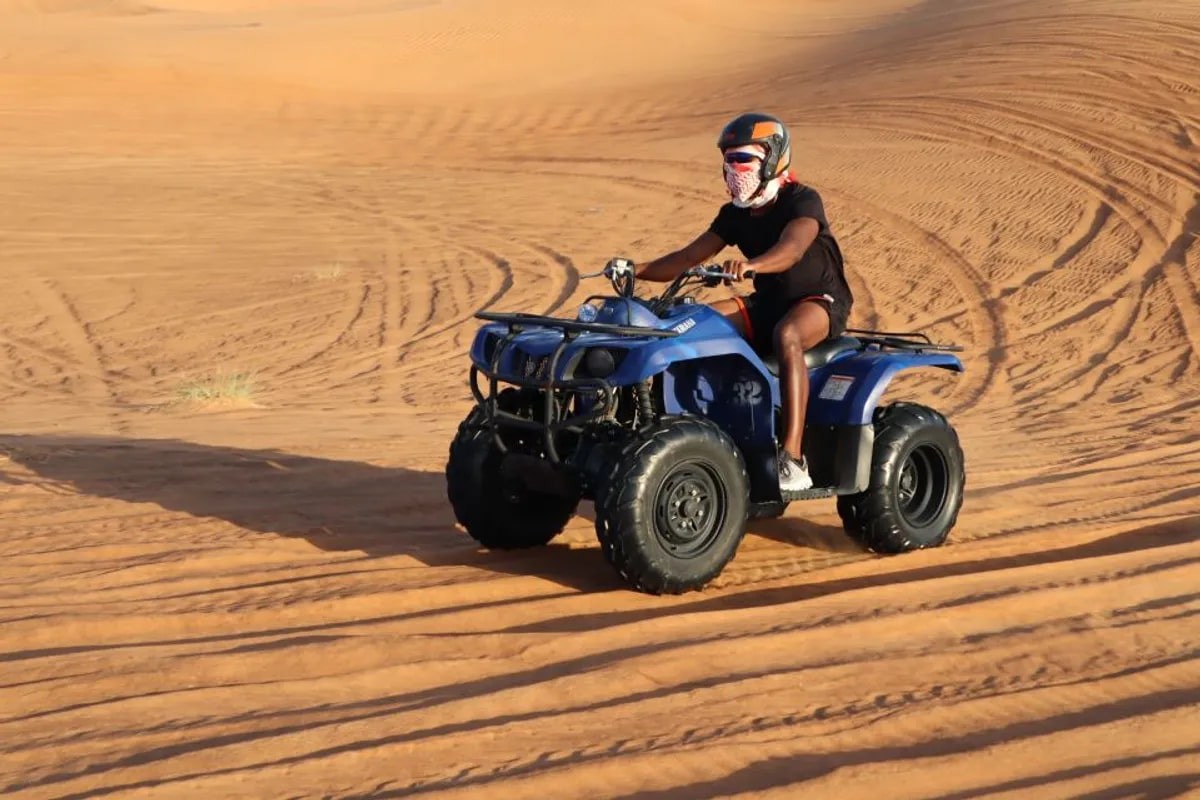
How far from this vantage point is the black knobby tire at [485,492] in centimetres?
681

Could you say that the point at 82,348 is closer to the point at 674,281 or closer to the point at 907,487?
the point at 674,281

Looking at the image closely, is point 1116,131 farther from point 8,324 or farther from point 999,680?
point 999,680

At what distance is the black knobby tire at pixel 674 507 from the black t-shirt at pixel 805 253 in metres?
0.89

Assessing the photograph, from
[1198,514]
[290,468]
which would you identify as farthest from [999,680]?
[290,468]

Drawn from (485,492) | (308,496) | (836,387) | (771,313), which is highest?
(771,313)

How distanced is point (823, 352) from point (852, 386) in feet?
0.77

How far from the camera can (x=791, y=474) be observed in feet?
21.8

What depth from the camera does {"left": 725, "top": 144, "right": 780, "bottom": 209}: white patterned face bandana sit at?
21.7 ft

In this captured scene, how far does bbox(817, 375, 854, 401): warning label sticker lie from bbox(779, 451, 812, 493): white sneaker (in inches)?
14.4

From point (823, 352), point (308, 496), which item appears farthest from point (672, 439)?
point (308, 496)

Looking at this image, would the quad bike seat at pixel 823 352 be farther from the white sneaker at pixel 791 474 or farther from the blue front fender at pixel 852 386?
the white sneaker at pixel 791 474

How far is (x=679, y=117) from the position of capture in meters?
28.0

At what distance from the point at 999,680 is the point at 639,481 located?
62.0 inches

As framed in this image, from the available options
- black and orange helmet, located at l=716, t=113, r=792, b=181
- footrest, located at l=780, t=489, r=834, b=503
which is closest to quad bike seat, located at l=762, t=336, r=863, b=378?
footrest, located at l=780, t=489, r=834, b=503
